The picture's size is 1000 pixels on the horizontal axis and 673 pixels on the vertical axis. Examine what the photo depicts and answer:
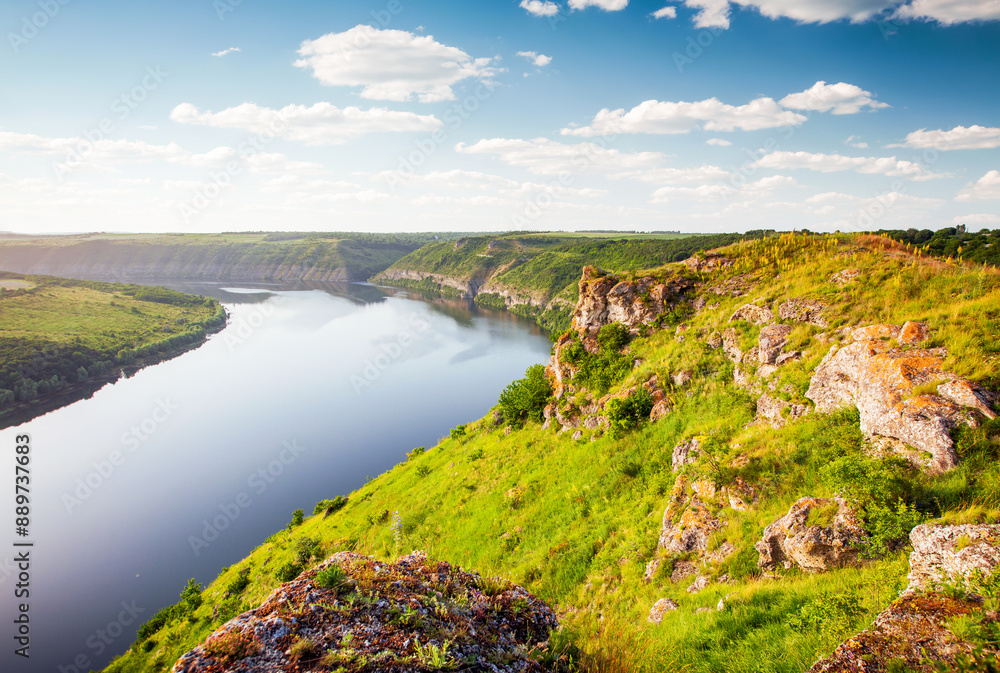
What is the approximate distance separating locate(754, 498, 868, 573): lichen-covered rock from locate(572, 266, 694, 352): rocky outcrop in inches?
519

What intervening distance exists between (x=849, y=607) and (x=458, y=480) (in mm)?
18445

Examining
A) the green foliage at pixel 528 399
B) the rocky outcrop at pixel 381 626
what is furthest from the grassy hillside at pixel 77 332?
the rocky outcrop at pixel 381 626

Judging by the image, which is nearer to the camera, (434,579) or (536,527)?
(434,579)

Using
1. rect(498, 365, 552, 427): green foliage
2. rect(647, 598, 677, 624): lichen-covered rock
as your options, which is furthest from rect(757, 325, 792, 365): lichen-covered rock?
rect(498, 365, 552, 427): green foliage

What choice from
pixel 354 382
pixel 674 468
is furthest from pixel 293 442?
pixel 674 468

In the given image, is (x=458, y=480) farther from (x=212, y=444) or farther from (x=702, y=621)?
(x=212, y=444)

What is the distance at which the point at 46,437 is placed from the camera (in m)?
53.4

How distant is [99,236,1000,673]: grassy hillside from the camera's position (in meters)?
5.41

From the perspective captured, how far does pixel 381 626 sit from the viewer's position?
3945mm

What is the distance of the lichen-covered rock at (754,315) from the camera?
13984 mm

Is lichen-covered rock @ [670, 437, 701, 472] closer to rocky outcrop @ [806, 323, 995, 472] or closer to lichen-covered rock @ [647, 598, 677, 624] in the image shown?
rocky outcrop @ [806, 323, 995, 472]

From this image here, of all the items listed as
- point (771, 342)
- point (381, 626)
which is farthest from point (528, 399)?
point (381, 626)

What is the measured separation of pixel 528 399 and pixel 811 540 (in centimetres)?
1685

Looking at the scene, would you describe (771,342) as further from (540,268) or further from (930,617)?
(540,268)
